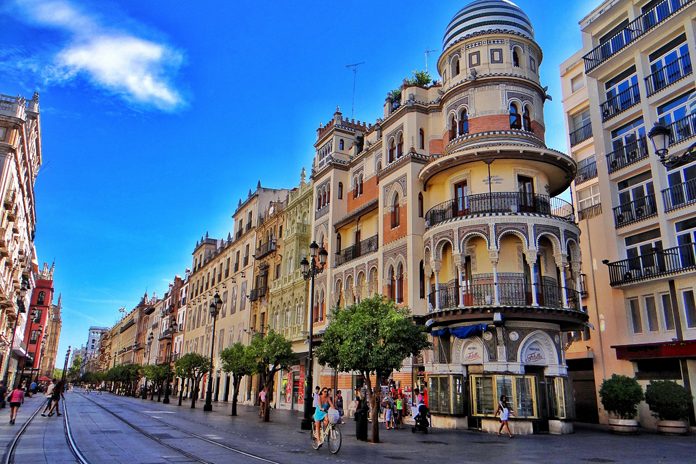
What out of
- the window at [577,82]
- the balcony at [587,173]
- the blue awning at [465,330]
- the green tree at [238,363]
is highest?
the window at [577,82]

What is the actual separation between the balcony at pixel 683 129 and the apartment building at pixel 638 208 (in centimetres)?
5

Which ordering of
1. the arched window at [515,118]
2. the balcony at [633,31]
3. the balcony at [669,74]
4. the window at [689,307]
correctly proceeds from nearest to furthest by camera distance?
the window at [689,307] < the balcony at [669,74] < the balcony at [633,31] < the arched window at [515,118]

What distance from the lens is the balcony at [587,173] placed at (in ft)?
106

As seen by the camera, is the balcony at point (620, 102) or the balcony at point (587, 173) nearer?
the balcony at point (620, 102)

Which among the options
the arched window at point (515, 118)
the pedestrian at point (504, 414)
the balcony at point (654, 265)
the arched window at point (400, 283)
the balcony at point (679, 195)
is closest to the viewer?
the pedestrian at point (504, 414)

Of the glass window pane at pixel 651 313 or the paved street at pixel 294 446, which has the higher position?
Result: the glass window pane at pixel 651 313

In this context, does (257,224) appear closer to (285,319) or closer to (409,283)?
(285,319)

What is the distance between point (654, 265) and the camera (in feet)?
82.4

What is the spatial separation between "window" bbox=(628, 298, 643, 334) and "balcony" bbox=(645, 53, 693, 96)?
10.5 metres

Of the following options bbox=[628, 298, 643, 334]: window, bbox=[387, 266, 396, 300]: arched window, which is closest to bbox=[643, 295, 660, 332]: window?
bbox=[628, 298, 643, 334]: window

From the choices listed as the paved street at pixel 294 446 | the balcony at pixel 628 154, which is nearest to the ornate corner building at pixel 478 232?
the paved street at pixel 294 446

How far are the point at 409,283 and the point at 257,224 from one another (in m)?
28.5

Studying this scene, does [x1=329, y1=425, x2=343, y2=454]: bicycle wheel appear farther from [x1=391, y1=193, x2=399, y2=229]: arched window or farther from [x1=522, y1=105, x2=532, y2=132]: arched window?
[x1=522, y1=105, x2=532, y2=132]: arched window

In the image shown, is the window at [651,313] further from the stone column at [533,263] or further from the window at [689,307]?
the stone column at [533,263]
